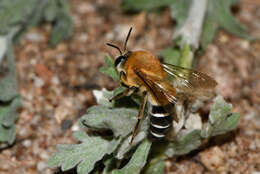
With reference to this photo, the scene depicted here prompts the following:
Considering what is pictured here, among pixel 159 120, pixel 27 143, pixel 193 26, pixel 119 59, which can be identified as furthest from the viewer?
pixel 193 26

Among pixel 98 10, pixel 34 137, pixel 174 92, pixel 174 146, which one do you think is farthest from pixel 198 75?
pixel 98 10

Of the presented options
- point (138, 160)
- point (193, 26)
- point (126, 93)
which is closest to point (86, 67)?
point (193, 26)

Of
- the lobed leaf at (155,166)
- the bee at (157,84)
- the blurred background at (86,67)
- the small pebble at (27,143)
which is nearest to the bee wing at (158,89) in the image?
the bee at (157,84)

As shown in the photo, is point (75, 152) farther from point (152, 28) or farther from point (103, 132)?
point (152, 28)

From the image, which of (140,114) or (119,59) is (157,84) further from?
(119,59)

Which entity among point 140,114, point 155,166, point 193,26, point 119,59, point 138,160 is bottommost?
point 155,166

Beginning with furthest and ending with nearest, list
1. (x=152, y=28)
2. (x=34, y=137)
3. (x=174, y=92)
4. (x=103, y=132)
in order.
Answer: (x=152, y=28) → (x=34, y=137) → (x=103, y=132) → (x=174, y=92)

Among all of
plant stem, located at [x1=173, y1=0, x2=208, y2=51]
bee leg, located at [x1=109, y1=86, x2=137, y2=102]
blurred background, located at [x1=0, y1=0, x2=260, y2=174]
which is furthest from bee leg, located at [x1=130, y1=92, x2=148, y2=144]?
plant stem, located at [x1=173, y1=0, x2=208, y2=51]
